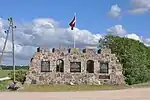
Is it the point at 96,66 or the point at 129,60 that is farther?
the point at 129,60

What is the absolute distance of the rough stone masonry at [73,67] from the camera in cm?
4031

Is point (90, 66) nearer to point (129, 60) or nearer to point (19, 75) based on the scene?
point (19, 75)

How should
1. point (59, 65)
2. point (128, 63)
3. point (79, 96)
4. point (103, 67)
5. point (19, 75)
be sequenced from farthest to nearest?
1. point (128, 63)
2. point (19, 75)
3. point (59, 65)
4. point (103, 67)
5. point (79, 96)

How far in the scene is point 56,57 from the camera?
40.4 metres

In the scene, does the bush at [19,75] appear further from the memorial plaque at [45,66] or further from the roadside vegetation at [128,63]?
the memorial plaque at [45,66]

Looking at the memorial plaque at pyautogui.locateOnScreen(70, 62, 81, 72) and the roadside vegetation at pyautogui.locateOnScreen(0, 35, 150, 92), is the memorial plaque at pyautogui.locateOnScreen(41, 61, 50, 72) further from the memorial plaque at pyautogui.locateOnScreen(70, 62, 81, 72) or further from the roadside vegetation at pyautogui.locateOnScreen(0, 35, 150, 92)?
the roadside vegetation at pyautogui.locateOnScreen(0, 35, 150, 92)

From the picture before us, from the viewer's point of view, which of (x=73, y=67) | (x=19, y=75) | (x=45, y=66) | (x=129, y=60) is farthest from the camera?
(x=129, y=60)

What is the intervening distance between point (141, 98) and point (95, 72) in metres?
18.8

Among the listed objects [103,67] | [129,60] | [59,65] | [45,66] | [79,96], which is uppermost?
[129,60]

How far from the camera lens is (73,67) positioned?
4103cm

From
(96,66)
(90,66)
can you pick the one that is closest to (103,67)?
(96,66)

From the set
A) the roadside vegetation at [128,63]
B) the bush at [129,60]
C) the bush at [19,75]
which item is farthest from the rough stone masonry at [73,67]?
the bush at [129,60]

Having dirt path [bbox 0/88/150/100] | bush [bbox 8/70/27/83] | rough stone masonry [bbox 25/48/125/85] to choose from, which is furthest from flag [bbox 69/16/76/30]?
dirt path [bbox 0/88/150/100]

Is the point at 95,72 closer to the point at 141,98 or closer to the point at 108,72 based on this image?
the point at 108,72
